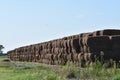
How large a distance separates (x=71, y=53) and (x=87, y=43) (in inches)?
185

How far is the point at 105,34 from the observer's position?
2055cm

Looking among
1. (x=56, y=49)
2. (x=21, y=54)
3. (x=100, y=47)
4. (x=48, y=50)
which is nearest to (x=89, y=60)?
(x=100, y=47)

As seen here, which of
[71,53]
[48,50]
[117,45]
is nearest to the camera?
[117,45]

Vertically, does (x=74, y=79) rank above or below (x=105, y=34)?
below

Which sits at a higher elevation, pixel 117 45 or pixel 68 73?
pixel 117 45

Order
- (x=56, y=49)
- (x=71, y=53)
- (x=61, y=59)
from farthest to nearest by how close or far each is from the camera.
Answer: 1. (x=56, y=49)
2. (x=61, y=59)
3. (x=71, y=53)

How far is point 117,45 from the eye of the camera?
59.8 feet

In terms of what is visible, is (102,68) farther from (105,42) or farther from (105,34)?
(105,34)

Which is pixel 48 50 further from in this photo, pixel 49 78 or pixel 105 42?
pixel 49 78

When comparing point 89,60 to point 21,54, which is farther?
point 21,54

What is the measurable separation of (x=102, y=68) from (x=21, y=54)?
44255mm

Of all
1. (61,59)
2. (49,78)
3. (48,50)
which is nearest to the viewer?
(49,78)

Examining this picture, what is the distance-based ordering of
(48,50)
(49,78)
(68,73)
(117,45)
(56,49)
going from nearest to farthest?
(49,78)
(68,73)
(117,45)
(56,49)
(48,50)

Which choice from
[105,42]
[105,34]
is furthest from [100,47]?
[105,34]
